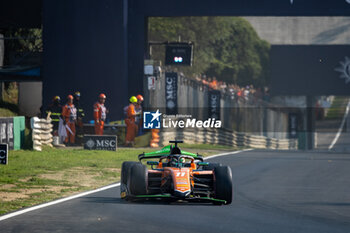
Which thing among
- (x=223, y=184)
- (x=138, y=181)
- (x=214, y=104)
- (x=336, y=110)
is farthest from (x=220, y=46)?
(x=138, y=181)

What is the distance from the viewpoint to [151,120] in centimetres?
3134

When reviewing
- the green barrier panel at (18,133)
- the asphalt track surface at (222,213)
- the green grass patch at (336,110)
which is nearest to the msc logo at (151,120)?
the green barrier panel at (18,133)

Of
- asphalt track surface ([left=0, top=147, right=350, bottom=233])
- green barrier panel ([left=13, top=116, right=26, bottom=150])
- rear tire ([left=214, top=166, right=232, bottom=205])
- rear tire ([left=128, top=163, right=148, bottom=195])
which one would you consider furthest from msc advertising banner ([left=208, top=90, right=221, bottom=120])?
rear tire ([left=128, top=163, right=148, bottom=195])

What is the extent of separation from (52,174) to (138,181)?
6861 millimetres

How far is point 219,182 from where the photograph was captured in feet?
42.0

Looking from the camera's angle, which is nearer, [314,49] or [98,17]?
[98,17]

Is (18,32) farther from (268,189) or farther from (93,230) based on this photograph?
(93,230)

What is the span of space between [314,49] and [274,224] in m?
35.4

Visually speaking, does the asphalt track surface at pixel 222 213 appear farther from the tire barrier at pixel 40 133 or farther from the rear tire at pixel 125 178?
the tire barrier at pixel 40 133

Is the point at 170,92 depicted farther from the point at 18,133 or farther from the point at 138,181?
the point at 138,181

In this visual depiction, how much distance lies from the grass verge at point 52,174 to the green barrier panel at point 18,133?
41cm

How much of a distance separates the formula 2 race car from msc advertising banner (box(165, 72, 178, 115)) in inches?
806

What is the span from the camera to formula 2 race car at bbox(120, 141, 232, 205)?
490 inches

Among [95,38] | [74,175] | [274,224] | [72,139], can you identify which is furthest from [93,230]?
[95,38]
